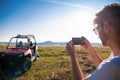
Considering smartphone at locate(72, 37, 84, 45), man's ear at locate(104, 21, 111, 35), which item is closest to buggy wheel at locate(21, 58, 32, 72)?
smartphone at locate(72, 37, 84, 45)

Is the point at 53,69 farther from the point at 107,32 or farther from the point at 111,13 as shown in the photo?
the point at 111,13

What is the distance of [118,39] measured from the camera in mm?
2127

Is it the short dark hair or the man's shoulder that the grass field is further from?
the man's shoulder

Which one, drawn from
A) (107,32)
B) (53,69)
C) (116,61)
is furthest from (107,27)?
(53,69)

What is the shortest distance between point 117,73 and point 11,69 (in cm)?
1115

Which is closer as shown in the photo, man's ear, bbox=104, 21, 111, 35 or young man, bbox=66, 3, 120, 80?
young man, bbox=66, 3, 120, 80

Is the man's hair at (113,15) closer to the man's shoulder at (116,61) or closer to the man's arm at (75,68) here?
the man's shoulder at (116,61)

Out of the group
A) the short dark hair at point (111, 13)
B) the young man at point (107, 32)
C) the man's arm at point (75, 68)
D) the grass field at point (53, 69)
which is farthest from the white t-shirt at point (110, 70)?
the grass field at point (53, 69)

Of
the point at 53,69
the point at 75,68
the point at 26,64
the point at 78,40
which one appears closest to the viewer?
the point at 75,68

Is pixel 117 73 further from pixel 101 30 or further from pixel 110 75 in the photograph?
pixel 101 30

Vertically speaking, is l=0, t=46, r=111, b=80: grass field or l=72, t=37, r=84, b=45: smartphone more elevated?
l=72, t=37, r=84, b=45: smartphone

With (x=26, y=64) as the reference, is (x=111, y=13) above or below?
above

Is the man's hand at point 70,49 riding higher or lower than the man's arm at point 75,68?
higher

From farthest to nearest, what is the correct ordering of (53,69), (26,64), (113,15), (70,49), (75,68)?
(53,69)
(26,64)
(70,49)
(75,68)
(113,15)
